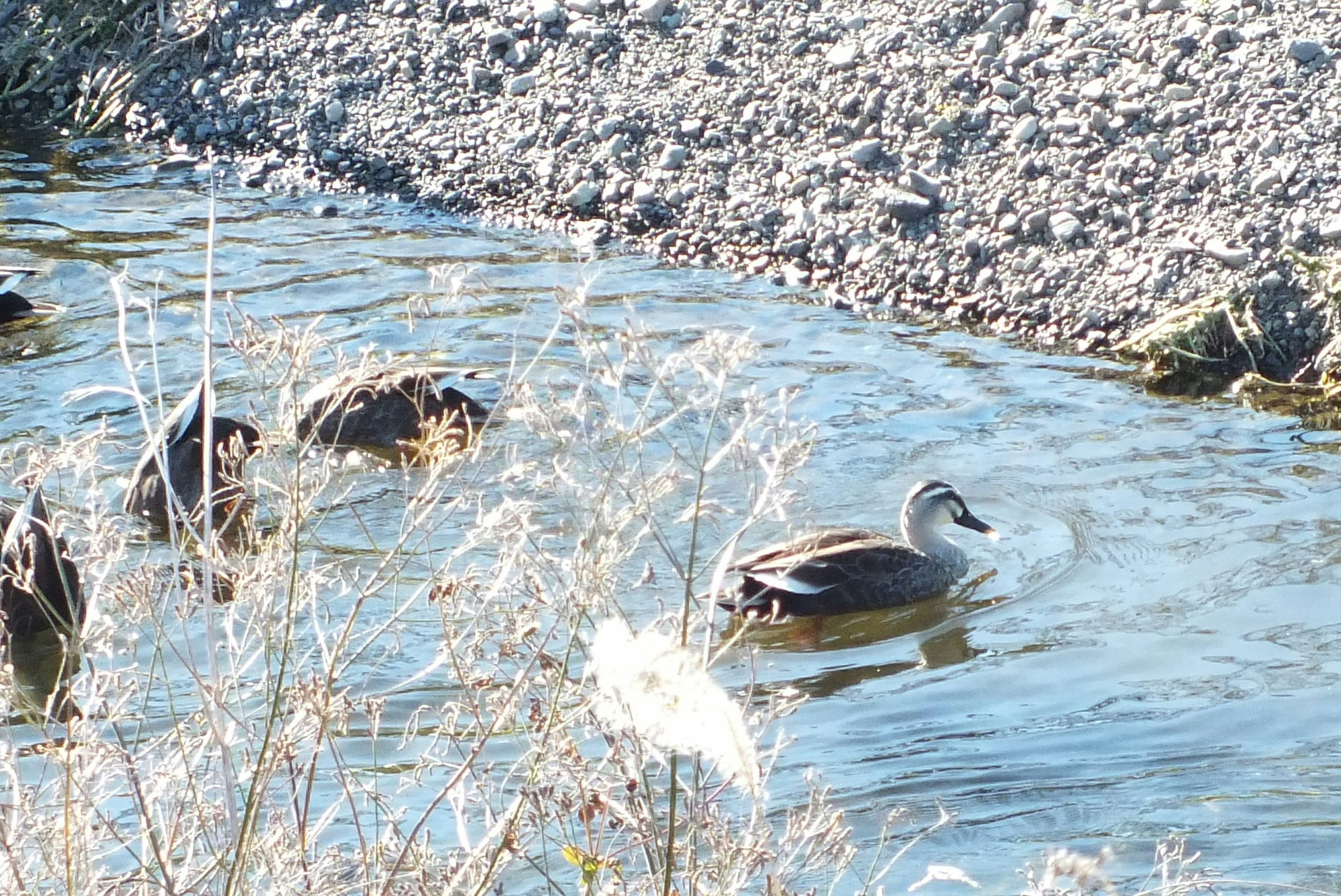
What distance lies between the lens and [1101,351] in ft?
29.4

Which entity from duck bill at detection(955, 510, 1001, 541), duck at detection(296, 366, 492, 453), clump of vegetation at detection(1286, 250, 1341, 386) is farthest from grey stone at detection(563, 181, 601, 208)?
duck bill at detection(955, 510, 1001, 541)

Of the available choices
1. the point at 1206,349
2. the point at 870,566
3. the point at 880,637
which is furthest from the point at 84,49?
the point at 880,637

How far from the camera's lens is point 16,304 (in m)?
9.66

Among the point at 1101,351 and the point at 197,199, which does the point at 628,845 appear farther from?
the point at 197,199

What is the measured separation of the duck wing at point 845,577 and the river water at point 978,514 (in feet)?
0.28

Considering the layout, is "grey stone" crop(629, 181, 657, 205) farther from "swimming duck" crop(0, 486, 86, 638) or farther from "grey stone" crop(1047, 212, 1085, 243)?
"swimming duck" crop(0, 486, 86, 638)

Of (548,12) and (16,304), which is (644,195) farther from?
(16,304)

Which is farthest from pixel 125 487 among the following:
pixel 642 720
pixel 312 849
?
pixel 642 720

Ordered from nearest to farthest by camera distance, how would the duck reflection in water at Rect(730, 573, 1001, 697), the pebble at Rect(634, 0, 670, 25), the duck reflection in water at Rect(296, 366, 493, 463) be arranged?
the duck reflection in water at Rect(730, 573, 1001, 697), the duck reflection in water at Rect(296, 366, 493, 463), the pebble at Rect(634, 0, 670, 25)

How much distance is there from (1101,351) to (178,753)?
21.6ft

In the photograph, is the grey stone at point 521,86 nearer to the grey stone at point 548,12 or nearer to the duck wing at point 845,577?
the grey stone at point 548,12

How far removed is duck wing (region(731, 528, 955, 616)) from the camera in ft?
21.7

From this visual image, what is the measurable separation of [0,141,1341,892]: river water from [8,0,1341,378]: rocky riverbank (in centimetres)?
50

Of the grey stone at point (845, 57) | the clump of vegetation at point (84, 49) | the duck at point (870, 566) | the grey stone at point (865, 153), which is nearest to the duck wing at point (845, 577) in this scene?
the duck at point (870, 566)
